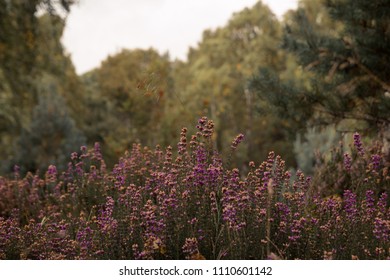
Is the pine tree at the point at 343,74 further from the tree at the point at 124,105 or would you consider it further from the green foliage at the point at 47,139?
the tree at the point at 124,105

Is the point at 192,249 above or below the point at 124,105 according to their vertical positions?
below

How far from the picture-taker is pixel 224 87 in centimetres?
3684

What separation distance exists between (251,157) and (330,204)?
29936 mm

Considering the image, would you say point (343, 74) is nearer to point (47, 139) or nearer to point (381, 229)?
point (381, 229)

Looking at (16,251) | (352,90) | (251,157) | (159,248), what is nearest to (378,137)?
(352,90)

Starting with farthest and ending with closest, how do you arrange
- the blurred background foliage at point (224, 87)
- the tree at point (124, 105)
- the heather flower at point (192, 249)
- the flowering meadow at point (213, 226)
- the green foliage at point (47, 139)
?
the tree at point (124, 105)
the green foliage at point (47, 139)
the blurred background foliage at point (224, 87)
the flowering meadow at point (213, 226)
the heather flower at point (192, 249)

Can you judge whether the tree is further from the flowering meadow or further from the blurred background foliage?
the flowering meadow

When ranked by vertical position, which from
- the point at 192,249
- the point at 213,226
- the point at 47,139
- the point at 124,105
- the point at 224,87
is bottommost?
the point at 192,249

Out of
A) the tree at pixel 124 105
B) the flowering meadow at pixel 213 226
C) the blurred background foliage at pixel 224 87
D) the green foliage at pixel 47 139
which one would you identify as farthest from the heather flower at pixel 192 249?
the tree at pixel 124 105

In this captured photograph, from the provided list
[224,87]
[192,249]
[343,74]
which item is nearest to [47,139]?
[224,87]

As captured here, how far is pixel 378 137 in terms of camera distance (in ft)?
22.7

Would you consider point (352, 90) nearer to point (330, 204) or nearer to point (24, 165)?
point (330, 204)

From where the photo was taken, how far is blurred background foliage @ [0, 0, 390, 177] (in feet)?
23.1

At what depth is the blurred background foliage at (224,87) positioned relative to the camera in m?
7.04
